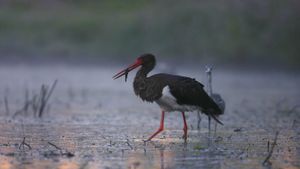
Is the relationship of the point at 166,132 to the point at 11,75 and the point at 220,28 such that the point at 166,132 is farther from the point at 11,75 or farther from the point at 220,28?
the point at 220,28

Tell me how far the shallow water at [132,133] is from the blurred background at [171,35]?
11.4 m

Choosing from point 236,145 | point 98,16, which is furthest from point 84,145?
point 98,16

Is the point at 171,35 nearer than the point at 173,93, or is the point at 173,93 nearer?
the point at 173,93

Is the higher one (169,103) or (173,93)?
(173,93)

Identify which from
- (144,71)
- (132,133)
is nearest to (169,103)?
(144,71)

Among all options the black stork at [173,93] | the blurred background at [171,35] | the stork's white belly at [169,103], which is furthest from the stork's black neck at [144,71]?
the blurred background at [171,35]

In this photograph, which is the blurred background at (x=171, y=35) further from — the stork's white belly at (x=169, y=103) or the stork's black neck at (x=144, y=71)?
the stork's white belly at (x=169, y=103)

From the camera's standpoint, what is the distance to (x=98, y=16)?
4238 cm

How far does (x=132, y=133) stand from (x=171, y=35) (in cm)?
2483

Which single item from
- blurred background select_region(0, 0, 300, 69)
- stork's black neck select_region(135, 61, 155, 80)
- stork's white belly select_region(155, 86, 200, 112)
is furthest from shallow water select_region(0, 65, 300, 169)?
blurred background select_region(0, 0, 300, 69)

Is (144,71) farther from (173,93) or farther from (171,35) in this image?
(171,35)

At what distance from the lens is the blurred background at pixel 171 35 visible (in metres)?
36.9

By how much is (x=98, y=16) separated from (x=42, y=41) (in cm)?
441

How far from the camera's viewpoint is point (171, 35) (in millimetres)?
38781
